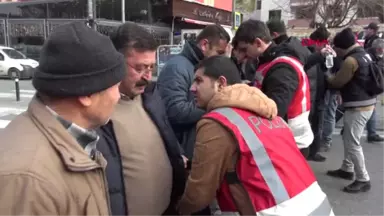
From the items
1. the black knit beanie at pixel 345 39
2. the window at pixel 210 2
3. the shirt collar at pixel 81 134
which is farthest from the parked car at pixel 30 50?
the shirt collar at pixel 81 134

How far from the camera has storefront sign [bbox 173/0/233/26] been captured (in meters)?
22.2

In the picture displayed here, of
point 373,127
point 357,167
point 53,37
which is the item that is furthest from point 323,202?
point 373,127

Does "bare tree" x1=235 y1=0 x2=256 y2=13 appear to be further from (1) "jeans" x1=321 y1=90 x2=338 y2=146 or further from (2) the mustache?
(2) the mustache

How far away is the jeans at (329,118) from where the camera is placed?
Result: 5965 mm

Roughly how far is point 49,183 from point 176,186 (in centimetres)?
112

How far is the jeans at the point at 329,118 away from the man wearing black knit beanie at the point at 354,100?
1.66m

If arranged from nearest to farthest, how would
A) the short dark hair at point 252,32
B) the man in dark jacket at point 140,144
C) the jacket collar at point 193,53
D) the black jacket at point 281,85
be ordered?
the man in dark jacket at point 140,144
the jacket collar at point 193,53
the black jacket at point 281,85
the short dark hair at point 252,32

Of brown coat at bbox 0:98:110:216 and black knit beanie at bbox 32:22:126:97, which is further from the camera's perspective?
black knit beanie at bbox 32:22:126:97

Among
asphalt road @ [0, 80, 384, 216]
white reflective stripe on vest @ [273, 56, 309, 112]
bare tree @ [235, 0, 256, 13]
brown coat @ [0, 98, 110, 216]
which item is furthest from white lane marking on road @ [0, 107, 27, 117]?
bare tree @ [235, 0, 256, 13]

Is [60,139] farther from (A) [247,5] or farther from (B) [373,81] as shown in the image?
(A) [247,5]

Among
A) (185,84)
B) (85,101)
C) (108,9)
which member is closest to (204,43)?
(185,84)

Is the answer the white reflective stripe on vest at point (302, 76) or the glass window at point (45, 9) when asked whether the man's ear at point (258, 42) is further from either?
the glass window at point (45, 9)

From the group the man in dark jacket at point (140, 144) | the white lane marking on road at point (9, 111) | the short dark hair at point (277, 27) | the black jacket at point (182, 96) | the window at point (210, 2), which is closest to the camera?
the man in dark jacket at point (140, 144)

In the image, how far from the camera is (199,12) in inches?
968
